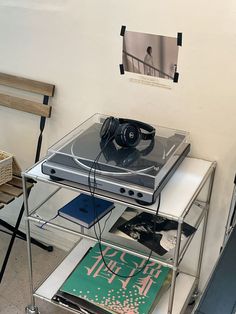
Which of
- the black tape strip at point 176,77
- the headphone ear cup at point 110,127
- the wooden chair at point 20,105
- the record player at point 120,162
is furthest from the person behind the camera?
the wooden chair at point 20,105

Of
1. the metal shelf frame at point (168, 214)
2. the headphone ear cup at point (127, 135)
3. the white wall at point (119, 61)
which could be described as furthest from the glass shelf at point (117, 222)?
the headphone ear cup at point (127, 135)

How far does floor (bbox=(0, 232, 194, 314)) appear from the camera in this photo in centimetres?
191

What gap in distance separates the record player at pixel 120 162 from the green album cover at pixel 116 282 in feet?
1.60

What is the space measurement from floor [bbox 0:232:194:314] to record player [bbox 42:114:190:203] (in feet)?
2.46

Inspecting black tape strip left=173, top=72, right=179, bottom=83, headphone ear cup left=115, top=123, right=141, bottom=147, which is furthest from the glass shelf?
black tape strip left=173, top=72, right=179, bottom=83

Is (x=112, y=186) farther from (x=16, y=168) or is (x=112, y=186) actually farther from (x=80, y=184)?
(x=16, y=168)

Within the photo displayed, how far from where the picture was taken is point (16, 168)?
200cm

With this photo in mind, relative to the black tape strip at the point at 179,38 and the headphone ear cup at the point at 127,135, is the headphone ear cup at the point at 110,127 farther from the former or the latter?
the black tape strip at the point at 179,38

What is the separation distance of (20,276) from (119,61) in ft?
3.61

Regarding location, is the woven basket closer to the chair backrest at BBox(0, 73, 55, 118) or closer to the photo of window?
the chair backrest at BBox(0, 73, 55, 118)

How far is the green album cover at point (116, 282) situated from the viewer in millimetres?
1648

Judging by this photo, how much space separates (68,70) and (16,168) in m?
0.52

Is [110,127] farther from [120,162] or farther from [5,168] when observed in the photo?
[5,168]

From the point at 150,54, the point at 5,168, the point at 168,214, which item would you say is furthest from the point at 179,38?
the point at 5,168
